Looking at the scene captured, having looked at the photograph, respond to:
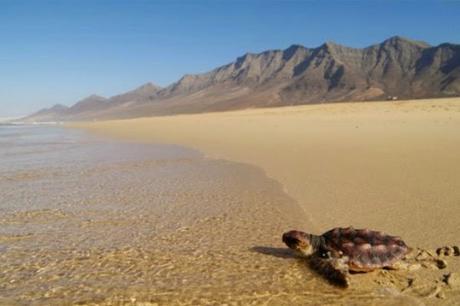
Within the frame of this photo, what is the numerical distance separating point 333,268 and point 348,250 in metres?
0.32

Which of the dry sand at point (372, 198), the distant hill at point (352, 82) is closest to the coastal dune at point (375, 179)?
the dry sand at point (372, 198)

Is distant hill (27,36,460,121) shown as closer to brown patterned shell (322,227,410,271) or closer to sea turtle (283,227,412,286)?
sea turtle (283,227,412,286)

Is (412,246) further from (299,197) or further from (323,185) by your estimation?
(323,185)

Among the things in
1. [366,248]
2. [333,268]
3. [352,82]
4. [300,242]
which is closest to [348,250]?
[366,248]

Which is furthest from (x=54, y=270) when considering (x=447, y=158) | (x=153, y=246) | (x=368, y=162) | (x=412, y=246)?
(x=447, y=158)

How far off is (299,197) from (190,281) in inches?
161

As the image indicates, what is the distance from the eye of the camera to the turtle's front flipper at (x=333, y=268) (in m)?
4.55

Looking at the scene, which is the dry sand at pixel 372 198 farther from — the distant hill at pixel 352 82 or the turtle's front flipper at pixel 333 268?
the distant hill at pixel 352 82

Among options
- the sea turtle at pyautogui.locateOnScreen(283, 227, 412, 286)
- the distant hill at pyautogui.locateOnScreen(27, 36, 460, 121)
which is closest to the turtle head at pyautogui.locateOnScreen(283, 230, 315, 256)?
the sea turtle at pyautogui.locateOnScreen(283, 227, 412, 286)

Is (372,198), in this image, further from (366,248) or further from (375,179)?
(366,248)

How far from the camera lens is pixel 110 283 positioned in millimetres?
4695

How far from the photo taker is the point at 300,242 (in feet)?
16.8

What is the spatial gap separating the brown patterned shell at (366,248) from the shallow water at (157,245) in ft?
0.57

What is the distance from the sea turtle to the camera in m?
4.82
